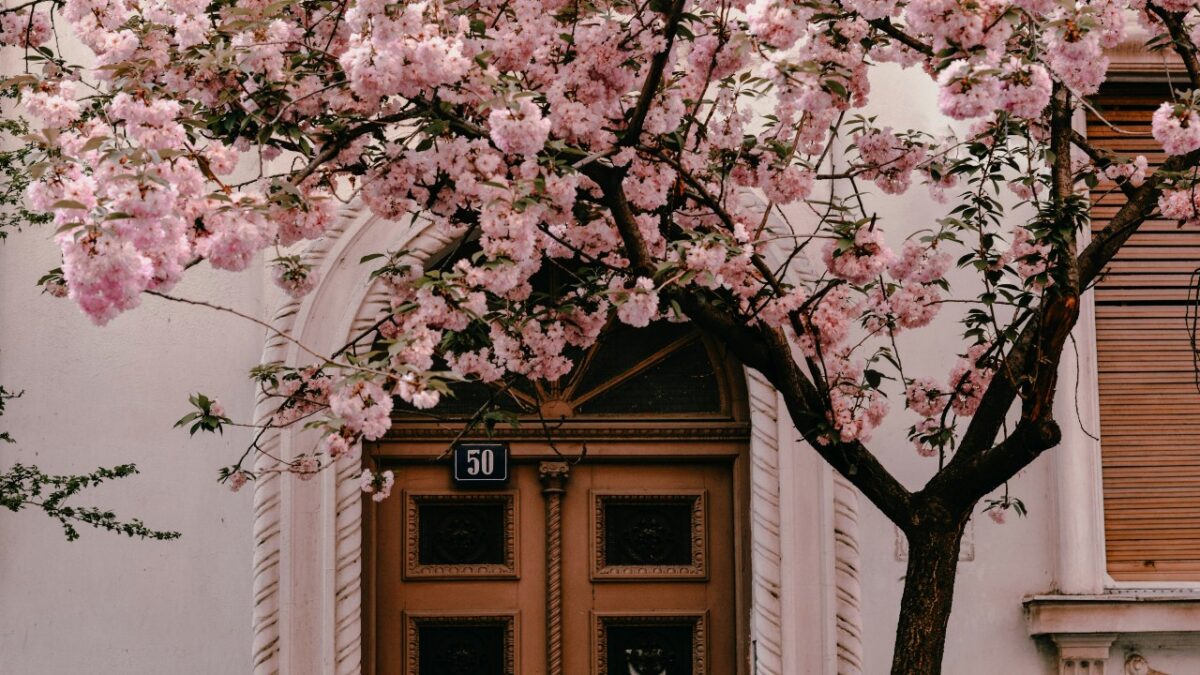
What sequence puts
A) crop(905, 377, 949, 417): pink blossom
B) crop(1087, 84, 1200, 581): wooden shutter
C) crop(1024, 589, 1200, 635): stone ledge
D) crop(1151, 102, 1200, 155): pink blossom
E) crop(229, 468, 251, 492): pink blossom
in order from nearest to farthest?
1. crop(1151, 102, 1200, 155): pink blossom
2. crop(905, 377, 949, 417): pink blossom
3. crop(229, 468, 251, 492): pink blossom
4. crop(1024, 589, 1200, 635): stone ledge
5. crop(1087, 84, 1200, 581): wooden shutter

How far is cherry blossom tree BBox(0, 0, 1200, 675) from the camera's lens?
470 centimetres

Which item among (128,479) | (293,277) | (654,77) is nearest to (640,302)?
(654,77)

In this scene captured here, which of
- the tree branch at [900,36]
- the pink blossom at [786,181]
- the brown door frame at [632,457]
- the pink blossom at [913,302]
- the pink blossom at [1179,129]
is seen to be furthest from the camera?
the brown door frame at [632,457]

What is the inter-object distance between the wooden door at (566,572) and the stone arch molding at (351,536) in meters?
0.26

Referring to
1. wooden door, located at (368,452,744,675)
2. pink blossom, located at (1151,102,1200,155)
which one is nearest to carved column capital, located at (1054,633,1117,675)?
wooden door, located at (368,452,744,675)

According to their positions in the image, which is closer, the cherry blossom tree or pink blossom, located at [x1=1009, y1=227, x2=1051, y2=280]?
the cherry blossom tree

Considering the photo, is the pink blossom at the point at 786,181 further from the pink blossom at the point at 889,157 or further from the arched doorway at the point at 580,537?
the arched doorway at the point at 580,537

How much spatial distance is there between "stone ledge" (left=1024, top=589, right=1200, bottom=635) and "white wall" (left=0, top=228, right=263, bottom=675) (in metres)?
3.56

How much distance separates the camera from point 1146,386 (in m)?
7.57

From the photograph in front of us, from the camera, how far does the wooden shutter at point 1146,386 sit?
7488 millimetres

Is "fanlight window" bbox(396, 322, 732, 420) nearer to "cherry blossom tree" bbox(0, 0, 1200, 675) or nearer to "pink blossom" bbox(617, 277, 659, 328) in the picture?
"cherry blossom tree" bbox(0, 0, 1200, 675)

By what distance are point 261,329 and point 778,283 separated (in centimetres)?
273

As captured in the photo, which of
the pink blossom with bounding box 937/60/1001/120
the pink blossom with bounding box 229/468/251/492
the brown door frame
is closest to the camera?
the pink blossom with bounding box 937/60/1001/120

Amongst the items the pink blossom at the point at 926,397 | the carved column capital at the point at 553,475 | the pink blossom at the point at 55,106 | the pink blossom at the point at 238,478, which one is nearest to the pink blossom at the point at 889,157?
the pink blossom at the point at 926,397
